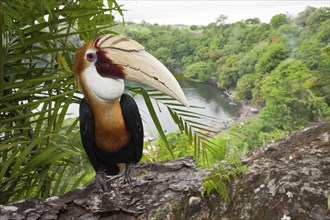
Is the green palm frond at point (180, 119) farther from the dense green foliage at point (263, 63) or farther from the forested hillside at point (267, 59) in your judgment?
the forested hillside at point (267, 59)

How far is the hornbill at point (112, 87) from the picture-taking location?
2.27 ft

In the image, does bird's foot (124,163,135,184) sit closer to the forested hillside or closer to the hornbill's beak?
the hornbill's beak

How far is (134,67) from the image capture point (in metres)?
0.69

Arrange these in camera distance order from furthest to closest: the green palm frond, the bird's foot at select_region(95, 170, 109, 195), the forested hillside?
the forested hillside < the green palm frond < the bird's foot at select_region(95, 170, 109, 195)

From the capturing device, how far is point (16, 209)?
69 centimetres

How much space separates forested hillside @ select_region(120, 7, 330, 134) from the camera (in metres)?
8.36

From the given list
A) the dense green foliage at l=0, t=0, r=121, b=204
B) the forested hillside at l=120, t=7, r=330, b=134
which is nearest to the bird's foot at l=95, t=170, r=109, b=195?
the dense green foliage at l=0, t=0, r=121, b=204

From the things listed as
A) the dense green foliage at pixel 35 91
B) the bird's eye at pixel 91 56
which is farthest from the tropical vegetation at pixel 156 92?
the bird's eye at pixel 91 56

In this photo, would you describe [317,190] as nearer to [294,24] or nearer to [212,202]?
[212,202]

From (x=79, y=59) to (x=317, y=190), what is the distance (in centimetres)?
77

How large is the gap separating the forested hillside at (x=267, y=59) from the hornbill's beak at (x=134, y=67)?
7630mm

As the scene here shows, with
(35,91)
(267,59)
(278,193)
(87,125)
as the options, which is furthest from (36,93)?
(267,59)

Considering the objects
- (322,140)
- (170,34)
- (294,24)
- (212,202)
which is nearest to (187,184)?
A: (212,202)

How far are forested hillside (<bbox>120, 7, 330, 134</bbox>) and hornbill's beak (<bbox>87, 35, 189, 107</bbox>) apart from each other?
25.0 feet
